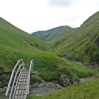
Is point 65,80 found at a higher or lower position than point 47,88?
higher

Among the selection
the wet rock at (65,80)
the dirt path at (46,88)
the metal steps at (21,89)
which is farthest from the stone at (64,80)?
the metal steps at (21,89)

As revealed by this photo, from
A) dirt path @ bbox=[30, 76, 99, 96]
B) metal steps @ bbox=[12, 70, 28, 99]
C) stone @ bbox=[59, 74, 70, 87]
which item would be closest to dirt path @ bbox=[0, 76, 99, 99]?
dirt path @ bbox=[30, 76, 99, 96]

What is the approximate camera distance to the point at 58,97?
21.2 m

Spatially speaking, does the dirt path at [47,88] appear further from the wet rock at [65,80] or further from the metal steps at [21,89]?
the metal steps at [21,89]

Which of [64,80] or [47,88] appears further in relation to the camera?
[64,80]

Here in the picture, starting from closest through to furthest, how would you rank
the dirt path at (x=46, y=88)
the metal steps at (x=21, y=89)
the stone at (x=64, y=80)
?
the metal steps at (x=21, y=89) < the dirt path at (x=46, y=88) < the stone at (x=64, y=80)

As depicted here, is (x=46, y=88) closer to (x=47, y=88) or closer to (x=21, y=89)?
(x=47, y=88)

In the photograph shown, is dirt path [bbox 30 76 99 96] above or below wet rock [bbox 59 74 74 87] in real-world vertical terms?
below

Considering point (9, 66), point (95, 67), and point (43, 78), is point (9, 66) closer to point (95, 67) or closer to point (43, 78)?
point (43, 78)

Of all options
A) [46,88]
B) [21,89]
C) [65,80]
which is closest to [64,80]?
[65,80]

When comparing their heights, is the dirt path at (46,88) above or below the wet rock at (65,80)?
below

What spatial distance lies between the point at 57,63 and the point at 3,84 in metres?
14.0

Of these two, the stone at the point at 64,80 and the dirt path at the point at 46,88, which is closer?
the dirt path at the point at 46,88

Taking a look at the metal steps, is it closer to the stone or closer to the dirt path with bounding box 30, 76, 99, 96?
the dirt path with bounding box 30, 76, 99, 96
